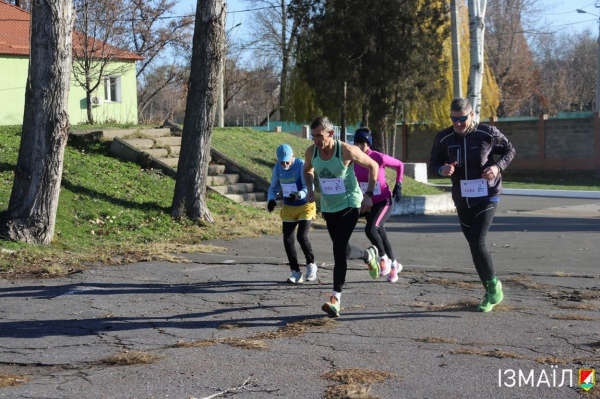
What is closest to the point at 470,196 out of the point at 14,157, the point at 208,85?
the point at 208,85

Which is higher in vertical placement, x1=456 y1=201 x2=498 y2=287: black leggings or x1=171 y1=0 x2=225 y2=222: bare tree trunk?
x1=171 y1=0 x2=225 y2=222: bare tree trunk

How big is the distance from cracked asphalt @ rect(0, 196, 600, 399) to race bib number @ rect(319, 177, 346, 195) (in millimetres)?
1158

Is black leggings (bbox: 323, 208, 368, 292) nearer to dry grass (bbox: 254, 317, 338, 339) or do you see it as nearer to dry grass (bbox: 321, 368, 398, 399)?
dry grass (bbox: 254, 317, 338, 339)

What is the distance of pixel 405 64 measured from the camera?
2428 cm

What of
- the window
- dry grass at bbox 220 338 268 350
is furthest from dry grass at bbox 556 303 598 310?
the window

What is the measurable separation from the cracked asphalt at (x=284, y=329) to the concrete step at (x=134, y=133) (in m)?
7.81

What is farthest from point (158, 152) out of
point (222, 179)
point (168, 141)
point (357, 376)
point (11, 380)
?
point (357, 376)

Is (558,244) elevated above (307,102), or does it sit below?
below

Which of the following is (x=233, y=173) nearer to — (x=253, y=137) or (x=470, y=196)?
(x=253, y=137)

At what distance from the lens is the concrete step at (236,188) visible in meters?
17.3

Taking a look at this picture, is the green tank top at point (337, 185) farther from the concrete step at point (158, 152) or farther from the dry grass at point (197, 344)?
the concrete step at point (158, 152)

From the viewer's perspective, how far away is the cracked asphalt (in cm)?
529

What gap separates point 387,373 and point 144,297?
368 cm

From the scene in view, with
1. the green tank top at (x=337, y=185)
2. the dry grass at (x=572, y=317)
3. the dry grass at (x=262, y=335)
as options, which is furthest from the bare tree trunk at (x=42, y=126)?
the dry grass at (x=572, y=317)
